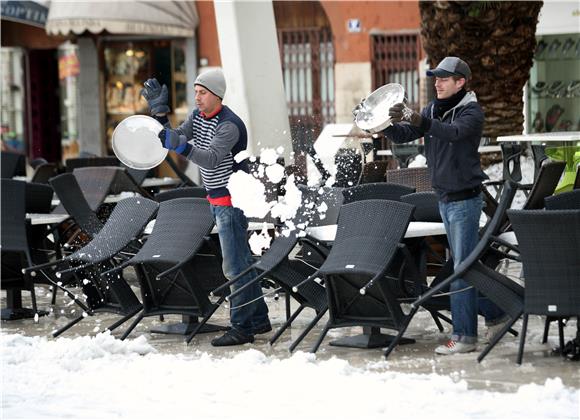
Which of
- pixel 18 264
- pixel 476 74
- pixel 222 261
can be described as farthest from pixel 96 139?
pixel 222 261

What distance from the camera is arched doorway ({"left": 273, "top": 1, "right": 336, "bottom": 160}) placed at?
24453mm

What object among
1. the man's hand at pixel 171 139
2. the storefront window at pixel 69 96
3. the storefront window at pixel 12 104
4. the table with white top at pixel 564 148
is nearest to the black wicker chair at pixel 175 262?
the man's hand at pixel 171 139

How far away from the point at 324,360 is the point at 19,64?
66.5ft

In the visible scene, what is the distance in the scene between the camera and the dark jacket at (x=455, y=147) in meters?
8.07

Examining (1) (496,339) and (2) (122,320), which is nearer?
(1) (496,339)

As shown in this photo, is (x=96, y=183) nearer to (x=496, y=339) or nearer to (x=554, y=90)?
(x=496, y=339)

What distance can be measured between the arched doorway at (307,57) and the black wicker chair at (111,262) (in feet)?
47.4

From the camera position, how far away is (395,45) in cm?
2389

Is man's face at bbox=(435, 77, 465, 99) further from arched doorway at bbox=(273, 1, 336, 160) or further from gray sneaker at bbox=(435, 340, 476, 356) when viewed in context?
arched doorway at bbox=(273, 1, 336, 160)

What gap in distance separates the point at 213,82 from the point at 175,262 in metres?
1.23

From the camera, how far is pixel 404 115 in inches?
305

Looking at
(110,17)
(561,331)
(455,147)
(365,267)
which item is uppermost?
(110,17)

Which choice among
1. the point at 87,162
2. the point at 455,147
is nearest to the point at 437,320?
the point at 455,147

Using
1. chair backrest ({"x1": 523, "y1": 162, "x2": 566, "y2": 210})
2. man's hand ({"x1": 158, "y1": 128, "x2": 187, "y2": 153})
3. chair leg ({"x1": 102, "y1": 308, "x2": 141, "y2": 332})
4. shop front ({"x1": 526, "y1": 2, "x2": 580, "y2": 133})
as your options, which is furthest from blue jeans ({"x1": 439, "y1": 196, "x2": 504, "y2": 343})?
shop front ({"x1": 526, "y1": 2, "x2": 580, "y2": 133})
